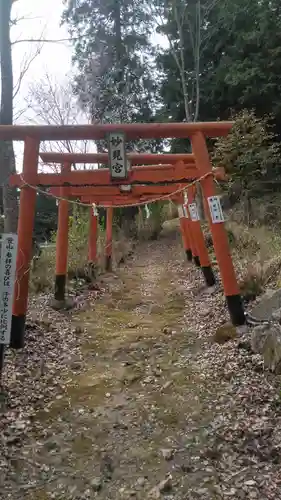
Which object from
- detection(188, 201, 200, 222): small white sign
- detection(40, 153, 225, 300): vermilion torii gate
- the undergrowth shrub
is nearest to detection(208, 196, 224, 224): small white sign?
detection(40, 153, 225, 300): vermilion torii gate

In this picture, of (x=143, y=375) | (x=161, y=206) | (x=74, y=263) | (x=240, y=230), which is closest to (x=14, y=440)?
(x=143, y=375)

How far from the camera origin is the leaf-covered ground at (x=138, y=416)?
2645 millimetres

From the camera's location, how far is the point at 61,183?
528cm

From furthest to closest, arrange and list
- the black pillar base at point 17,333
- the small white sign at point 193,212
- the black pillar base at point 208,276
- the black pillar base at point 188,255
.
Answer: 1. the black pillar base at point 188,255
2. the small white sign at point 193,212
3. the black pillar base at point 208,276
4. the black pillar base at point 17,333

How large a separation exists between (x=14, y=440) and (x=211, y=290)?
15.7ft

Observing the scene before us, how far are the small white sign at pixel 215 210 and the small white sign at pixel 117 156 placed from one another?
105cm

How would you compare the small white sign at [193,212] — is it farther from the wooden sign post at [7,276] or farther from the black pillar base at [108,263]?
the wooden sign post at [7,276]

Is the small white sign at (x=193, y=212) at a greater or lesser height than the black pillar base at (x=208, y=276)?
greater

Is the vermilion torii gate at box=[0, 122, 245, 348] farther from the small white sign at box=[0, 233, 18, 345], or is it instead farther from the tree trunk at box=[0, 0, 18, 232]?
the tree trunk at box=[0, 0, 18, 232]

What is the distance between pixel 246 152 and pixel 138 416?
10.1 meters

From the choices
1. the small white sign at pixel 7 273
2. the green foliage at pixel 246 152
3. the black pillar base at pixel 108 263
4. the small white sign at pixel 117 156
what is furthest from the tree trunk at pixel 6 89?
the green foliage at pixel 246 152

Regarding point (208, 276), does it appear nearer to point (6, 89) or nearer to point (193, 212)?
point (193, 212)

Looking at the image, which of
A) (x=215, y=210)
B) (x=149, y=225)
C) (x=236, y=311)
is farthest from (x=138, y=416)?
(x=149, y=225)

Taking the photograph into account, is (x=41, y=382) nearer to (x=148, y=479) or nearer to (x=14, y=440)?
(x=14, y=440)
